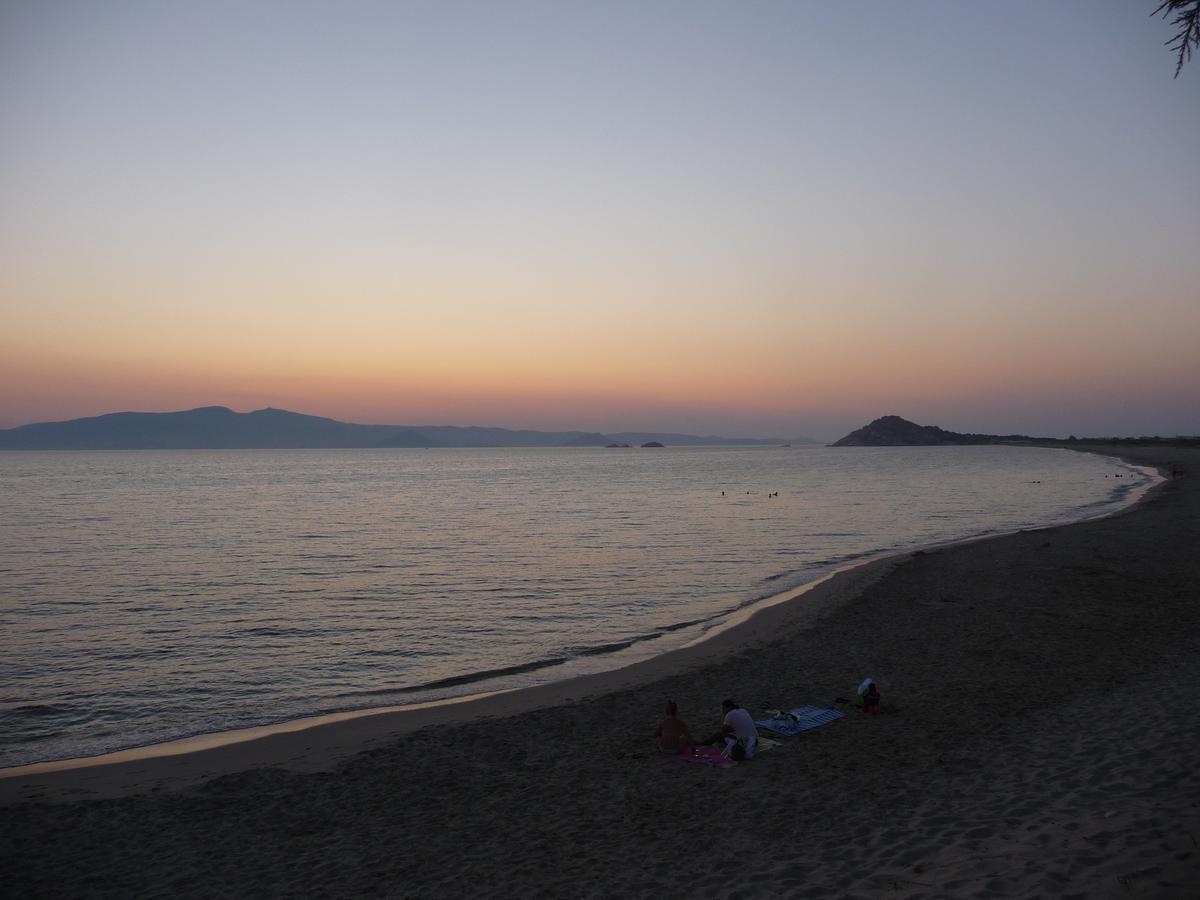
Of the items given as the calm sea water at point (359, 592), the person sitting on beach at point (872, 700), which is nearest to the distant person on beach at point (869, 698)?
the person sitting on beach at point (872, 700)

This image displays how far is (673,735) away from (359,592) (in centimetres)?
1879

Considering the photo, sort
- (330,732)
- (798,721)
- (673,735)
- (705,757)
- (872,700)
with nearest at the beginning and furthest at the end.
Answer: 1. (705,757)
2. (673,735)
3. (798,721)
4. (872,700)
5. (330,732)

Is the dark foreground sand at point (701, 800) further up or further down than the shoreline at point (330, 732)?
further up

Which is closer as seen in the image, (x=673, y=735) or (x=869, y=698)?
(x=673, y=735)

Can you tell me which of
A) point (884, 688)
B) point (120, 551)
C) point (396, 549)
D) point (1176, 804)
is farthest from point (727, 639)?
point (120, 551)

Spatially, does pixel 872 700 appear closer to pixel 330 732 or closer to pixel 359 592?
pixel 330 732

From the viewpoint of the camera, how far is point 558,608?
24359mm

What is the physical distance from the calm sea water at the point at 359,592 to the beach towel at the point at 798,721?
20.1 feet

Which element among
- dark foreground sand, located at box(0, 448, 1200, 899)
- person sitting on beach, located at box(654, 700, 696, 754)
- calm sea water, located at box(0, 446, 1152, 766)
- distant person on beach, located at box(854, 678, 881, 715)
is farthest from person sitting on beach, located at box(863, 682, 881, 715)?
calm sea water, located at box(0, 446, 1152, 766)

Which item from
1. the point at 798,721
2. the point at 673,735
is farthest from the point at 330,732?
the point at 798,721

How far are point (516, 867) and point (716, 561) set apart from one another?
86.9ft

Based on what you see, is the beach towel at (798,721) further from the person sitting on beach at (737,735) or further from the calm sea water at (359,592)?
the calm sea water at (359,592)

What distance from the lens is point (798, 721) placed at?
1228 centimetres

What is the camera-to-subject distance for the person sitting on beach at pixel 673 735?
11391 mm
